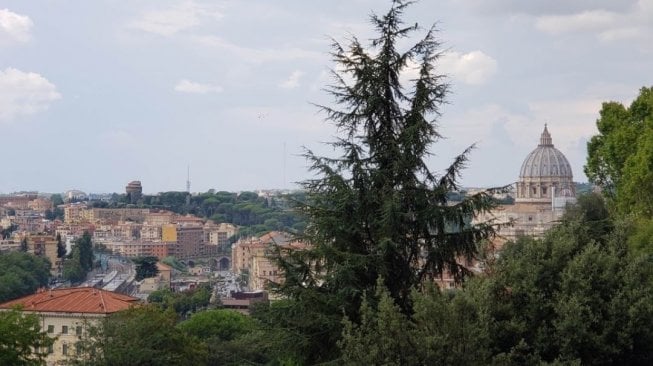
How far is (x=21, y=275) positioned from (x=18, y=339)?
5367cm

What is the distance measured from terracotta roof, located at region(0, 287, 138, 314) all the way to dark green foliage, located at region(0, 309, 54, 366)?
1394 cm

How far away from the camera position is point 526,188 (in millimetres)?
120625

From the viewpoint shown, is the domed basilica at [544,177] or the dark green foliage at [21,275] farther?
the domed basilica at [544,177]

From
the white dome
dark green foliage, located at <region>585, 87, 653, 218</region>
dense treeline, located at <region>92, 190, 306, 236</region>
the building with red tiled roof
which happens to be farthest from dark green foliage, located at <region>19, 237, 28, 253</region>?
dark green foliage, located at <region>585, 87, 653, 218</region>

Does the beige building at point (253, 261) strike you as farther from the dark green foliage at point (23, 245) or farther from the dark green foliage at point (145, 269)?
the dark green foliage at point (23, 245)

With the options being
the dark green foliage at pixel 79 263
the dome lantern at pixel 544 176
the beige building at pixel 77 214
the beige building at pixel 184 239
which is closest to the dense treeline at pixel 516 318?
the dark green foliage at pixel 79 263

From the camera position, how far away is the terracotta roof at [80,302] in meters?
35.2

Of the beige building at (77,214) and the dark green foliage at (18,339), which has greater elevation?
the beige building at (77,214)

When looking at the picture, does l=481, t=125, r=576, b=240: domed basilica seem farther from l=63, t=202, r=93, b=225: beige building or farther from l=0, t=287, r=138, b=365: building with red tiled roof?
l=0, t=287, r=138, b=365: building with red tiled roof

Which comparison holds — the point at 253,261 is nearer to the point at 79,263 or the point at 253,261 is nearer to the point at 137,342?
the point at 79,263

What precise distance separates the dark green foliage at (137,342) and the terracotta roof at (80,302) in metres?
11.4

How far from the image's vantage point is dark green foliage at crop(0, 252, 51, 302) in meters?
64.6

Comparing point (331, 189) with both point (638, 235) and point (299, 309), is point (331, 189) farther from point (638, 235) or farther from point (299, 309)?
point (638, 235)

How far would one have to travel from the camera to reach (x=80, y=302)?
36.1m
